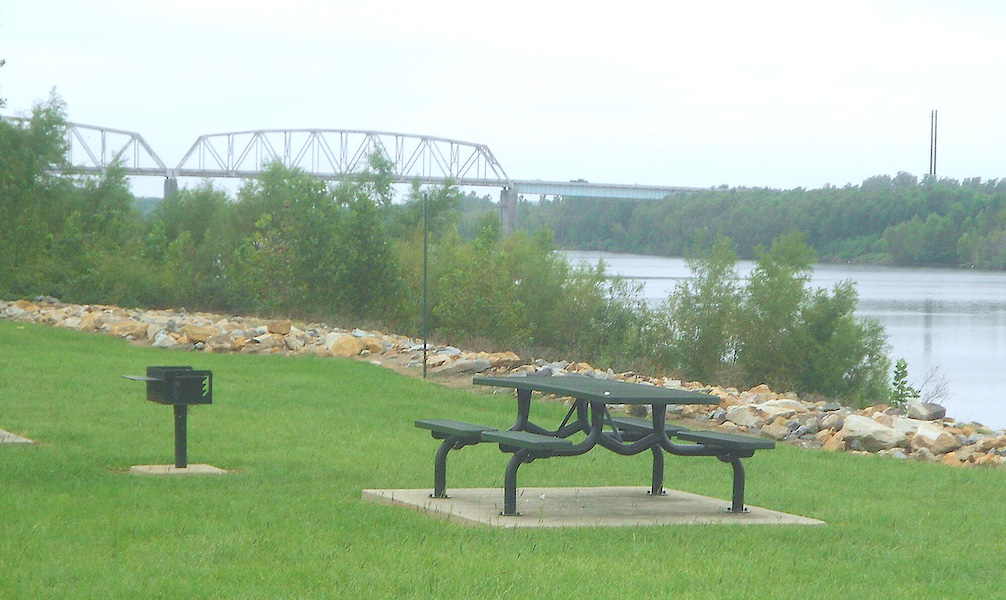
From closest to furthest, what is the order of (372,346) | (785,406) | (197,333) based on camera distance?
(785,406) < (372,346) < (197,333)

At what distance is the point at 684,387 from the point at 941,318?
30.6 m

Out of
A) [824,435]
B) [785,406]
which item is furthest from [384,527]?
[785,406]

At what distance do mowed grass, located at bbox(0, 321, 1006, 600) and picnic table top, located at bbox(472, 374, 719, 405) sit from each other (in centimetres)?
69

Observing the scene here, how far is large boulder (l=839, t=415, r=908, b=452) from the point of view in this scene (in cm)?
1287

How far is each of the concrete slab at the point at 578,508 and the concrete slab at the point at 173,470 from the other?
1368 millimetres

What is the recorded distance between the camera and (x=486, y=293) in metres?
30.6

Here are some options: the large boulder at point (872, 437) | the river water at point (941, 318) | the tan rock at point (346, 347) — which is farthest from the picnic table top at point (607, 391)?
the river water at point (941, 318)

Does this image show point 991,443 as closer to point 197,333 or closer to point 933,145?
point 197,333

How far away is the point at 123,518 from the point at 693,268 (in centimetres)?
2754

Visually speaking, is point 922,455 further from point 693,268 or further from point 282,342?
point 693,268

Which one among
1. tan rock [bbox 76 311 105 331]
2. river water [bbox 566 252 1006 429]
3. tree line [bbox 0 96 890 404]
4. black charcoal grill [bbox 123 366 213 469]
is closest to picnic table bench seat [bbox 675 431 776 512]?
black charcoal grill [bbox 123 366 213 469]

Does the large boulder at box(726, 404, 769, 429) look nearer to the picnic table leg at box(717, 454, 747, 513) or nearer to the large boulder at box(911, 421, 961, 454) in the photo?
the large boulder at box(911, 421, 961, 454)

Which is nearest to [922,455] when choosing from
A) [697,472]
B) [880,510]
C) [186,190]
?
[697,472]

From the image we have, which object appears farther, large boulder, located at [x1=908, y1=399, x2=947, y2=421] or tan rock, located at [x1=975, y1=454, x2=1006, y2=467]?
large boulder, located at [x1=908, y1=399, x2=947, y2=421]
